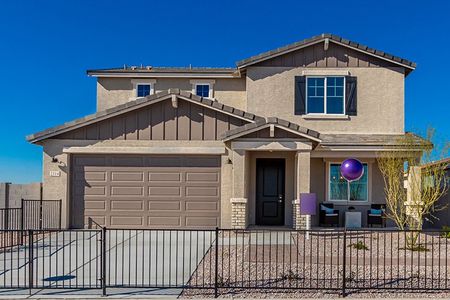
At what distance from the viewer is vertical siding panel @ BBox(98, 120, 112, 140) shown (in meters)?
14.5

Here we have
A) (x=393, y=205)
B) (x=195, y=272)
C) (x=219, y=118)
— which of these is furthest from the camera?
(x=219, y=118)

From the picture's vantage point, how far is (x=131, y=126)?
1448 cm

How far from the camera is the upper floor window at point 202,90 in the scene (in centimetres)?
1861

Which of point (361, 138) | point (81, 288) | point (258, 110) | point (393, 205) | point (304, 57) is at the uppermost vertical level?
point (304, 57)

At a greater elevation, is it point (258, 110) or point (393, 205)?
point (258, 110)

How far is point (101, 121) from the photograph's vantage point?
14.4 meters

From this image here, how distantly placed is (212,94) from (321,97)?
4.86m

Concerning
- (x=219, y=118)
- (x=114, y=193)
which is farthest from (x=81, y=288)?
(x=219, y=118)

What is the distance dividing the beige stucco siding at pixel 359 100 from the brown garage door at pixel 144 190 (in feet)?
11.4

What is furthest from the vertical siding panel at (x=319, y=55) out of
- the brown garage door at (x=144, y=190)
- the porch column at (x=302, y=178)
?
the brown garage door at (x=144, y=190)

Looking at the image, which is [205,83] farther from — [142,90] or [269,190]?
[269,190]

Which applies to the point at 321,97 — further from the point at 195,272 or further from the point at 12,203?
the point at 12,203

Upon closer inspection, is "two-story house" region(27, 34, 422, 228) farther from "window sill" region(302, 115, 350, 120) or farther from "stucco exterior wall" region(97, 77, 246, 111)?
"stucco exterior wall" region(97, 77, 246, 111)

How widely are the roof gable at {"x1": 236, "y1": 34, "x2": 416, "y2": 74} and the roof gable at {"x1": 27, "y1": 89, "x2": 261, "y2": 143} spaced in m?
3.07
